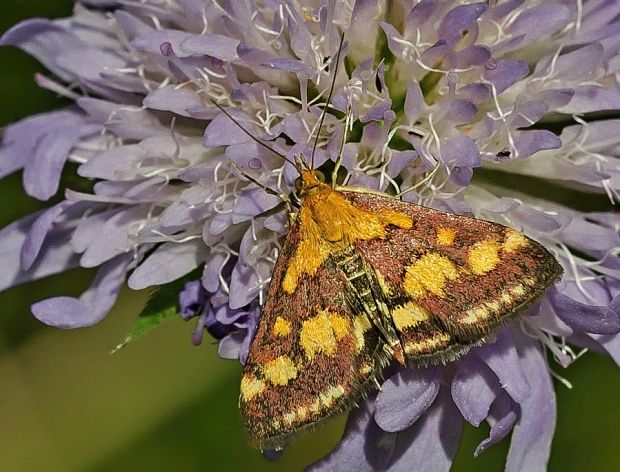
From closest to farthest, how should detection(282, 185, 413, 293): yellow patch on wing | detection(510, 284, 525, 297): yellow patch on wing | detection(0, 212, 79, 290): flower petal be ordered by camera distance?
detection(510, 284, 525, 297): yellow patch on wing
detection(282, 185, 413, 293): yellow patch on wing
detection(0, 212, 79, 290): flower petal

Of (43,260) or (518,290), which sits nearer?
(518,290)

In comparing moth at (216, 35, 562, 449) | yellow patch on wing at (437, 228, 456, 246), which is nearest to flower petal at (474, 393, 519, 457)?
moth at (216, 35, 562, 449)

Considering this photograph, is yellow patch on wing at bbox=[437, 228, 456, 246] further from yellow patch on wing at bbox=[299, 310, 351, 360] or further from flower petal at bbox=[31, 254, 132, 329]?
flower petal at bbox=[31, 254, 132, 329]

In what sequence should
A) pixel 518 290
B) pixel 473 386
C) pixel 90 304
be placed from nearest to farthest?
pixel 518 290, pixel 473 386, pixel 90 304

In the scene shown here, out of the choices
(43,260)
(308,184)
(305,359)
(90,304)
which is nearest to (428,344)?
(305,359)

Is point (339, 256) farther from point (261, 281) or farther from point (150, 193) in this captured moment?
point (150, 193)

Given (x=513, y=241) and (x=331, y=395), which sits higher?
(x=513, y=241)

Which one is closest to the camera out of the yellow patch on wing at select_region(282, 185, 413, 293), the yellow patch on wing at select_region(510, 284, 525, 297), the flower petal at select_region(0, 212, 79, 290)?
the yellow patch on wing at select_region(510, 284, 525, 297)

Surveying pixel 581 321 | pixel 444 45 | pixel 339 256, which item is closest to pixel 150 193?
pixel 339 256

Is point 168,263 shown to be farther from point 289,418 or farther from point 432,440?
point 432,440
